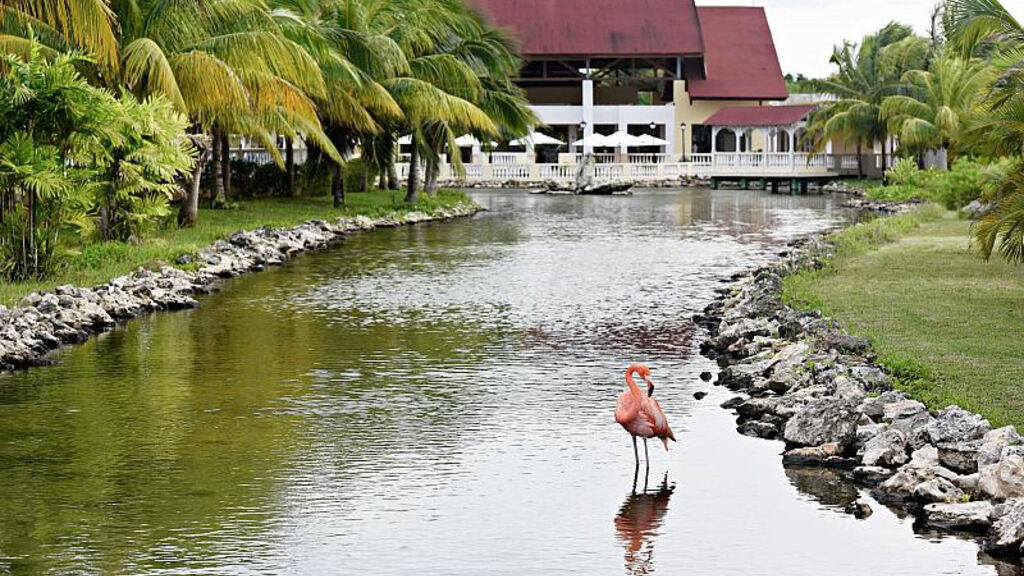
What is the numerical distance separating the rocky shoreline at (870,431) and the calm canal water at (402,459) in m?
0.24

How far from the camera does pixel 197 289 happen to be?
22.8 metres

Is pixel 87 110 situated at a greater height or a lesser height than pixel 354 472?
greater

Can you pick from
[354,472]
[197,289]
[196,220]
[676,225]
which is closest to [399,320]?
[197,289]

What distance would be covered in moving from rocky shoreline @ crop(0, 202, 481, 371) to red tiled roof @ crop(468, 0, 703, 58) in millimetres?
41464

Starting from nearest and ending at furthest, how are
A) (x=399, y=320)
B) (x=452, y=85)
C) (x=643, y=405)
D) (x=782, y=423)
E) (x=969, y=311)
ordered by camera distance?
(x=643, y=405), (x=782, y=423), (x=969, y=311), (x=399, y=320), (x=452, y=85)

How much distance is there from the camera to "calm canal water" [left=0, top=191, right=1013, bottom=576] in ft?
30.9

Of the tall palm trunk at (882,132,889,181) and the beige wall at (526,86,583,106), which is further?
the beige wall at (526,86,583,106)

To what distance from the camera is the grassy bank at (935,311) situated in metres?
12.9

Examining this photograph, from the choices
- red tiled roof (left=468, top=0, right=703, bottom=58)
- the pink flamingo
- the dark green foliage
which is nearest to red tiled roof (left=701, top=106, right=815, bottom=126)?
red tiled roof (left=468, top=0, right=703, bottom=58)

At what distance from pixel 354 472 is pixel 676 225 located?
28.9m

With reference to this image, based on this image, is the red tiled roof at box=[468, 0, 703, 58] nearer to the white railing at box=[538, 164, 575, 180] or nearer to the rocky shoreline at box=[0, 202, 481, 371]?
the white railing at box=[538, 164, 575, 180]

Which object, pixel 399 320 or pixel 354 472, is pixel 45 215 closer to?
pixel 399 320

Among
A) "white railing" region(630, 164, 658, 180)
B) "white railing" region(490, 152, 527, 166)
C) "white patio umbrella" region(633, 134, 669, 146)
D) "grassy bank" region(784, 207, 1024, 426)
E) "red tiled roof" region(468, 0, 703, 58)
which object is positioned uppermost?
"red tiled roof" region(468, 0, 703, 58)

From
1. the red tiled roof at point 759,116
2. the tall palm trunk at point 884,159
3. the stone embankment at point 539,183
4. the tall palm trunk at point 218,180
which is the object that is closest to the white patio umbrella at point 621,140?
the stone embankment at point 539,183
